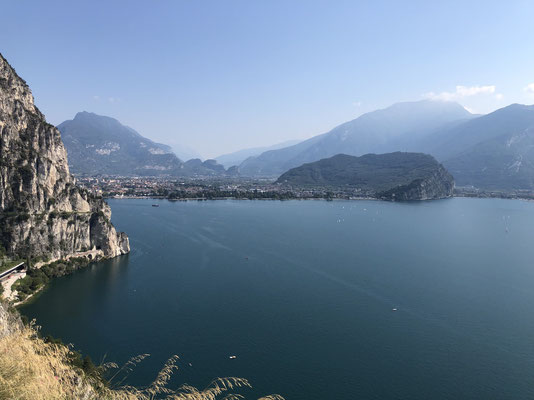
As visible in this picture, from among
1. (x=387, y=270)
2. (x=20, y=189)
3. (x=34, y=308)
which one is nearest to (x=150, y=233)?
(x=20, y=189)

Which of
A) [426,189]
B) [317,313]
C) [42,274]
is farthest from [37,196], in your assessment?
[426,189]

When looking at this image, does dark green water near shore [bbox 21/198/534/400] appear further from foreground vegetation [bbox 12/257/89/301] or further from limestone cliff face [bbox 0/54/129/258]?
→ limestone cliff face [bbox 0/54/129/258]

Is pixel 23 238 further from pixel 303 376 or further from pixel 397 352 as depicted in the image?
pixel 397 352

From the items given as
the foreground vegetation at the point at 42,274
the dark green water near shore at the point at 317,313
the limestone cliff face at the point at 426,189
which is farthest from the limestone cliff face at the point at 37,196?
the limestone cliff face at the point at 426,189

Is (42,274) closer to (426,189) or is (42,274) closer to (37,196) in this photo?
(37,196)

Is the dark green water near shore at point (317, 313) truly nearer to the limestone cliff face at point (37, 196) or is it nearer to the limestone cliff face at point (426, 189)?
the limestone cliff face at point (37, 196)

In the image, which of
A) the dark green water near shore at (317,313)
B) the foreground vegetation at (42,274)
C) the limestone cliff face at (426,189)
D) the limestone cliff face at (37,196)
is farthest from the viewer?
the limestone cliff face at (426,189)
